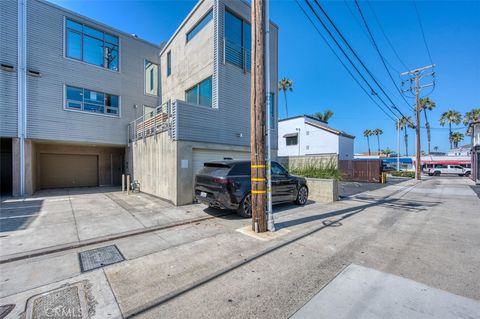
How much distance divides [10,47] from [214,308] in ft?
49.6

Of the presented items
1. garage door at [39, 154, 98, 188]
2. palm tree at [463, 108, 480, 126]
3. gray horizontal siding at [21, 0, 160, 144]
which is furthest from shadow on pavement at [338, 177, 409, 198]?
palm tree at [463, 108, 480, 126]

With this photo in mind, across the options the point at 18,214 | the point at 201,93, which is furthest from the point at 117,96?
the point at 18,214

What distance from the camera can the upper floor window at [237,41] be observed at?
1052cm

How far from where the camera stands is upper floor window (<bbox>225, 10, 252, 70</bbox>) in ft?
34.5

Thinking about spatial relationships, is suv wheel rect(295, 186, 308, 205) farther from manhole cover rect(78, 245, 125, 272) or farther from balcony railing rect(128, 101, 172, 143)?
manhole cover rect(78, 245, 125, 272)

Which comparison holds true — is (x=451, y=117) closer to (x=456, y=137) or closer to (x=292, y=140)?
(x=456, y=137)

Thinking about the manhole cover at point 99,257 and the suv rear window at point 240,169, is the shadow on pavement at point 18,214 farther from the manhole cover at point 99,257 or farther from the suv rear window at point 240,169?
the suv rear window at point 240,169

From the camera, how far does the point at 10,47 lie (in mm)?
10328

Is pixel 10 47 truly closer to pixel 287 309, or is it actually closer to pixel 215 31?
pixel 215 31

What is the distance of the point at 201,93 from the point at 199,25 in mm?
3597

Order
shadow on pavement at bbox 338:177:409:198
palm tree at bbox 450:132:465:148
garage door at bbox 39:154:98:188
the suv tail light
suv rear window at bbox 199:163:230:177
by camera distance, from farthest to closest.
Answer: palm tree at bbox 450:132:465:148 < garage door at bbox 39:154:98:188 < shadow on pavement at bbox 338:177:409:198 < suv rear window at bbox 199:163:230:177 < the suv tail light

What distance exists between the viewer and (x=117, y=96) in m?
13.7
